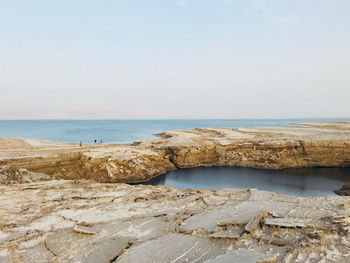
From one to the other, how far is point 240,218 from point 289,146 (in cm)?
1893

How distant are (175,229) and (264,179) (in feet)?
47.4

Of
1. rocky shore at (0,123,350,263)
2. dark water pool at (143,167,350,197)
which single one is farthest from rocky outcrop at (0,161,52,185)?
dark water pool at (143,167,350,197)

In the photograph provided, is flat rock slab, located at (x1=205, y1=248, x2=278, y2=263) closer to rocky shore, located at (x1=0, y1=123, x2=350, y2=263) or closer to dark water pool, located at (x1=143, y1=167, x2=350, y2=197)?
rocky shore, located at (x1=0, y1=123, x2=350, y2=263)

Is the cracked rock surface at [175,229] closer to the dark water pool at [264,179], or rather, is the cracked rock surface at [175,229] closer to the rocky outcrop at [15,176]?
the rocky outcrop at [15,176]

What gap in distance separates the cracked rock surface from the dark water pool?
9.05 metres

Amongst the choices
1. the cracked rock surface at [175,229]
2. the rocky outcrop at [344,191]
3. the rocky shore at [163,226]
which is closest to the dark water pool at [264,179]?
the rocky outcrop at [344,191]

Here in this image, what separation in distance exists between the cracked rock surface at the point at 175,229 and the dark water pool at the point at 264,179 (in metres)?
9.05

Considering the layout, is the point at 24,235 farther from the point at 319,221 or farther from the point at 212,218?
the point at 319,221

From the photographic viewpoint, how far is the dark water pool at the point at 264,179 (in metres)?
15.5

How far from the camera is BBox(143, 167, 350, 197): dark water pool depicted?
1555cm

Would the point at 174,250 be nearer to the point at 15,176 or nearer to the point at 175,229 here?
the point at 175,229

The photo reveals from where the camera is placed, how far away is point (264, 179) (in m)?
17.7

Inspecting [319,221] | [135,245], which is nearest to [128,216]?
[135,245]

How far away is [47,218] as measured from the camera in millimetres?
6105
